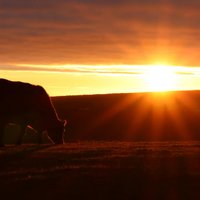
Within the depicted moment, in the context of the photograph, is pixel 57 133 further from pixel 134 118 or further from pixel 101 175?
pixel 134 118

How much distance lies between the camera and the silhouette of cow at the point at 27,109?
31109mm

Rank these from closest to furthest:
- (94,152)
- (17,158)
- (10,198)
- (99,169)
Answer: (10,198)
(99,169)
(17,158)
(94,152)

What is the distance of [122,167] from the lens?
21.8 metres

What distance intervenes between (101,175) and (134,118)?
66529 mm

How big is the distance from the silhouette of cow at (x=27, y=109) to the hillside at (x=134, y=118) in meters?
25.1

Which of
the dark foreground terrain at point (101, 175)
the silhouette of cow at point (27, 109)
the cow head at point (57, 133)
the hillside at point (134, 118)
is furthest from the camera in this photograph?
the hillside at point (134, 118)

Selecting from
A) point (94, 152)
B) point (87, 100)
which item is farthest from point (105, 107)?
point (94, 152)

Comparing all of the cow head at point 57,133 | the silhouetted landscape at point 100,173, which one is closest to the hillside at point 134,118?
the cow head at point 57,133

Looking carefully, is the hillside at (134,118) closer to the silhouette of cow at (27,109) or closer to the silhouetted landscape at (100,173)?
the silhouette of cow at (27,109)

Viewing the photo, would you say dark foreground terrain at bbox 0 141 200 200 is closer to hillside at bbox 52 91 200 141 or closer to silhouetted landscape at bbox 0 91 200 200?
silhouetted landscape at bbox 0 91 200 200

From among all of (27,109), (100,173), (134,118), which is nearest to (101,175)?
(100,173)

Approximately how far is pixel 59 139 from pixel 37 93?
3.04 m

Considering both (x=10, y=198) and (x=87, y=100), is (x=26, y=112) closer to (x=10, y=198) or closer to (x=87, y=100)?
(x=10, y=198)

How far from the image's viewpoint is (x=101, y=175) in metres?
20.4
